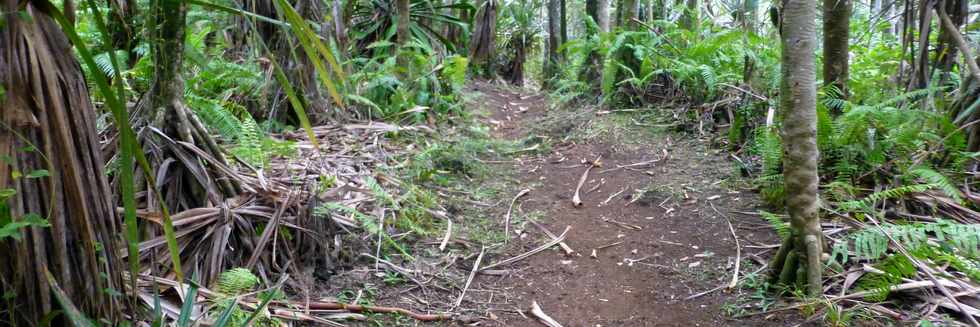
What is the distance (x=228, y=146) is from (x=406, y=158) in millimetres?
1583

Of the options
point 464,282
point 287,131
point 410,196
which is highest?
point 287,131

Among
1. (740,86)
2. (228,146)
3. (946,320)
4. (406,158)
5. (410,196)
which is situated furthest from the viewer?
(740,86)

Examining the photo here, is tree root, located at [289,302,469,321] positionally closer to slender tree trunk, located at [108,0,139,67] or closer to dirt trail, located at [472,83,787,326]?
dirt trail, located at [472,83,787,326]

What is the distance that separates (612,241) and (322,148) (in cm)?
236

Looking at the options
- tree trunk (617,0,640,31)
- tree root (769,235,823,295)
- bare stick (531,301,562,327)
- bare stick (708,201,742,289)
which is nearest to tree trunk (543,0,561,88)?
tree trunk (617,0,640,31)

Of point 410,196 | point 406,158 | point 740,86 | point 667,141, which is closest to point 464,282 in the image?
point 410,196

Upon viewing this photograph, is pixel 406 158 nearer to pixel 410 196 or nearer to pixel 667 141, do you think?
pixel 410 196

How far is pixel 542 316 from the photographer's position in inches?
136

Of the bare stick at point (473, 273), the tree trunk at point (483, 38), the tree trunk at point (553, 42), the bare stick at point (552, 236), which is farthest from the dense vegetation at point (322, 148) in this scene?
the tree trunk at point (483, 38)

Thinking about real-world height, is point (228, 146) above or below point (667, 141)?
above

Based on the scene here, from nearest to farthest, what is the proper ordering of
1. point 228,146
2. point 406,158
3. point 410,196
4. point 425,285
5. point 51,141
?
point 51,141, point 425,285, point 228,146, point 410,196, point 406,158

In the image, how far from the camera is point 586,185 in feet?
18.5

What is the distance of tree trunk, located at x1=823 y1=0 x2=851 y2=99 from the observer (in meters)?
4.40

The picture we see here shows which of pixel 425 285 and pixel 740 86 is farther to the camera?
pixel 740 86
